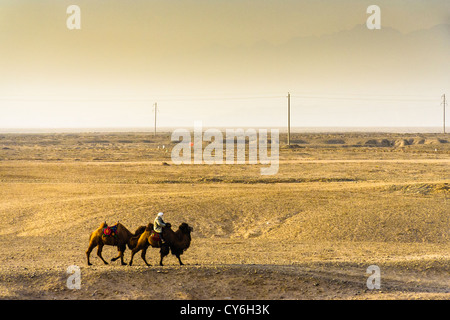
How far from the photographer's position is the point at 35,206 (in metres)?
22.9

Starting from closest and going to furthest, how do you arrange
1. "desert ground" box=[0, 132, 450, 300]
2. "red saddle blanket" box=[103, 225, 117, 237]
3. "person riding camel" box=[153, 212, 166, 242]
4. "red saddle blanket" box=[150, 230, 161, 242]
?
"desert ground" box=[0, 132, 450, 300], "person riding camel" box=[153, 212, 166, 242], "red saddle blanket" box=[150, 230, 161, 242], "red saddle blanket" box=[103, 225, 117, 237]

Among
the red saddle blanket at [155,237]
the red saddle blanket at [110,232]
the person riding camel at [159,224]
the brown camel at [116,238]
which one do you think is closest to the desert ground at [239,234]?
the brown camel at [116,238]

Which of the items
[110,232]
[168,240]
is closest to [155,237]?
[168,240]

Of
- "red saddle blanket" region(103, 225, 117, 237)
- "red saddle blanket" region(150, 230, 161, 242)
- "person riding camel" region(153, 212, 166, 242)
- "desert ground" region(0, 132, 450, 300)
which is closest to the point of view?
"desert ground" region(0, 132, 450, 300)

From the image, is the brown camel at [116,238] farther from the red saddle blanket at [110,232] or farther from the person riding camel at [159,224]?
the person riding camel at [159,224]

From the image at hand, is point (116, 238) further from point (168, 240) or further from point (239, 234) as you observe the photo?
point (239, 234)

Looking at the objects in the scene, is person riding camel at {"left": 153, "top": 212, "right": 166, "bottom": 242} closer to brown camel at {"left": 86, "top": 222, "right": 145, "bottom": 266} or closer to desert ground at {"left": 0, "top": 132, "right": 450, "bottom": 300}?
brown camel at {"left": 86, "top": 222, "right": 145, "bottom": 266}

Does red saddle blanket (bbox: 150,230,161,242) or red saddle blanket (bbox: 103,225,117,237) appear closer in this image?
red saddle blanket (bbox: 150,230,161,242)

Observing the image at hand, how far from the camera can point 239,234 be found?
1916cm

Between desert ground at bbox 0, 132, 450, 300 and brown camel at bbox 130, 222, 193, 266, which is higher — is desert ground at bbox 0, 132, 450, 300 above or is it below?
below

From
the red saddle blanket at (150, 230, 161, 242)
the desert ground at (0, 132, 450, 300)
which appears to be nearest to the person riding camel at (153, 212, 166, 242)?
the red saddle blanket at (150, 230, 161, 242)

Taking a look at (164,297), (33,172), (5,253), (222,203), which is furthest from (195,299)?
(33,172)

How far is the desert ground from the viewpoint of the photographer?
408 inches
